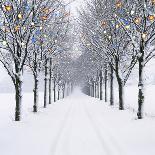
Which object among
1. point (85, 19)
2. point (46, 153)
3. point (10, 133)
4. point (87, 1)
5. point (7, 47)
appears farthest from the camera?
point (85, 19)

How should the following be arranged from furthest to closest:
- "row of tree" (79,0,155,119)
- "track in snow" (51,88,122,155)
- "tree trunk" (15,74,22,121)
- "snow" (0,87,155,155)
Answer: "tree trunk" (15,74,22,121), "row of tree" (79,0,155,119), "snow" (0,87,155,155), "track in snow" (51,88,122,155)

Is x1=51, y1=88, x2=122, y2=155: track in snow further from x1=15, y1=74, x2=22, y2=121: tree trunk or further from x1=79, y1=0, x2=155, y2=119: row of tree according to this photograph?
x1=79, y1=0, x2=155, y2=119: row of tree

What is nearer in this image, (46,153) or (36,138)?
(46,153)

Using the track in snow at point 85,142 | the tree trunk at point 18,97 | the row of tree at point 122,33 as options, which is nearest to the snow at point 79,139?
the track in snow at point 85,142

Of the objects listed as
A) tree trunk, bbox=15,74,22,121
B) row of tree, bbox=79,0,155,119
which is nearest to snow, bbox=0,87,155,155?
tree trunk, bbox=15,74,22,121

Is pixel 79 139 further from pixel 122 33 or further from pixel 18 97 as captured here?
pixel 122 33

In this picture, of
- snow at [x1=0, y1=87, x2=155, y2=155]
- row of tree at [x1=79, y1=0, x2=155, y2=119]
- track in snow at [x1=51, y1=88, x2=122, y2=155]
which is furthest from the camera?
row of tree at [x1=79, y1=0, x2=155, y2=119]

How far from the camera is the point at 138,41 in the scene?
66.7 feet

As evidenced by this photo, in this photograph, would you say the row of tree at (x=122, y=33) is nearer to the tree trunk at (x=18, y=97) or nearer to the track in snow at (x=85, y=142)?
the track in snow at (x=85, y=142)

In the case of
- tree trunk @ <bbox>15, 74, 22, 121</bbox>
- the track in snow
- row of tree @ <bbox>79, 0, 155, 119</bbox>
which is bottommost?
the track in snow

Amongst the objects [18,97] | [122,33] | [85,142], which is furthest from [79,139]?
[122,33]

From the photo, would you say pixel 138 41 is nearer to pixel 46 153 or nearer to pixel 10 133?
pixel 10 133

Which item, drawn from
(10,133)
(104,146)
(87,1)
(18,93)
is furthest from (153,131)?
(87,1)

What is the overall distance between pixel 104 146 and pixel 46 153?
223cm
